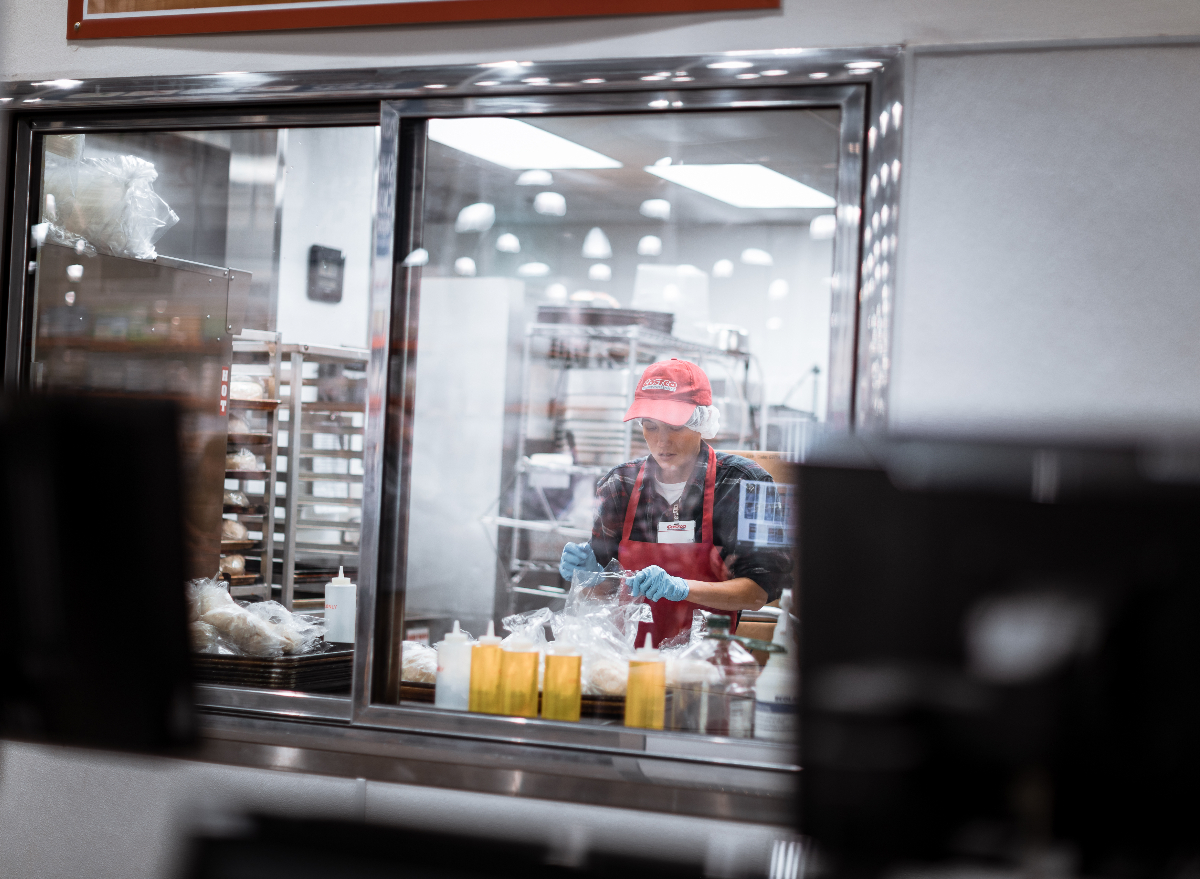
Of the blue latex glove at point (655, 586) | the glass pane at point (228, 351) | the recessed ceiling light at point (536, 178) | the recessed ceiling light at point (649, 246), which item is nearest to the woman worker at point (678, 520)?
the blue latex glove at point (655, 586)

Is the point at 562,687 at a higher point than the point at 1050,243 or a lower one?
lower

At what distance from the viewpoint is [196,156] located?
13.8ft

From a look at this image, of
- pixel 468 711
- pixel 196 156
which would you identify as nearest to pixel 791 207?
pixel 196 156

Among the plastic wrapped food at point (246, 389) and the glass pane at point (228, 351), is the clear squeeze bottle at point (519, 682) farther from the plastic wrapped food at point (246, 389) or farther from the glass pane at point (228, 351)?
the plastic wrapped food at point (246, 389)

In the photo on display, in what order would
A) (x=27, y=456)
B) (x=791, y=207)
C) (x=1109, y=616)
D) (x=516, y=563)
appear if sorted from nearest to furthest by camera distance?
(x=1109, y=616) < (x=27, y=456) < (x=791, y=207) < (x=516, y=563)

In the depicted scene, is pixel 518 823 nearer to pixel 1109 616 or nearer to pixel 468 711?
pixel 468 711

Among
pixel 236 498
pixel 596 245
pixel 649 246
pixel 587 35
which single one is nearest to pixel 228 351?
pixel 236 498

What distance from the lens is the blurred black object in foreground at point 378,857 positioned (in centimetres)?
101

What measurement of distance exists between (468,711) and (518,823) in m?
0.28

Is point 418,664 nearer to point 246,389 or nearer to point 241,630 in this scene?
point 241,630

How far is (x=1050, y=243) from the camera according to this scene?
6.57 feet

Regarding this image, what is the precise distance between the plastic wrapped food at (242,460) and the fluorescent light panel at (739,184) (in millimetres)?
2086

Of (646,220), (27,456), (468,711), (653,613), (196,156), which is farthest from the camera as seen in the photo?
(646,220)

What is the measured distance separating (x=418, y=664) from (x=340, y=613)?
19.2 inches
